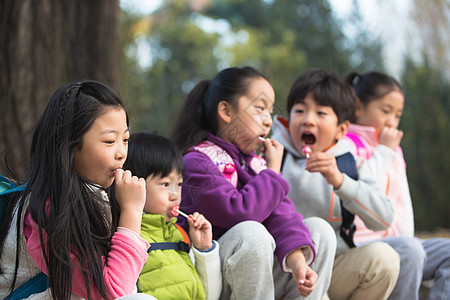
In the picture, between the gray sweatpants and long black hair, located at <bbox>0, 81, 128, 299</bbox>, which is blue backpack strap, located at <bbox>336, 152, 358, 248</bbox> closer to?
the gray sweatpants

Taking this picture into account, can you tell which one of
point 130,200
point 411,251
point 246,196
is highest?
point 130,200

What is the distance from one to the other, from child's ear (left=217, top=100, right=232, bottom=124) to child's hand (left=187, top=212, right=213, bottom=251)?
2.09ft

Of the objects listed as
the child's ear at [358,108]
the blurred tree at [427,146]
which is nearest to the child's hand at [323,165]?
the child's ear at [358,108]

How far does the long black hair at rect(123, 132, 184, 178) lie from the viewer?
212cm

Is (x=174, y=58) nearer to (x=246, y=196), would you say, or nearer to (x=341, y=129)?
(x=341, y=129)

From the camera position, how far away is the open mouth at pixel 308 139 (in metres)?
2.88

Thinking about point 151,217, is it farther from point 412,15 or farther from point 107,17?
point 412,15

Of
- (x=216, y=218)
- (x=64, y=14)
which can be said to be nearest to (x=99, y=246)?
(x=216, y=218)

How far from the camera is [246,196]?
7.36 ft

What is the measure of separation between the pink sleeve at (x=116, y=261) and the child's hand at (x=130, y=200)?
0.04m

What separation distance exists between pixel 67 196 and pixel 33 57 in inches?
80.6

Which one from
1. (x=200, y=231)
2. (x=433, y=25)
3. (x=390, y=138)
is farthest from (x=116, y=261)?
(x=433, y=25)

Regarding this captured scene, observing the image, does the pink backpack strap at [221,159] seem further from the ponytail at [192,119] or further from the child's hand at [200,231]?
the child's hand at [200,231]

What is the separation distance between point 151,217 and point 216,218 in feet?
1.08
